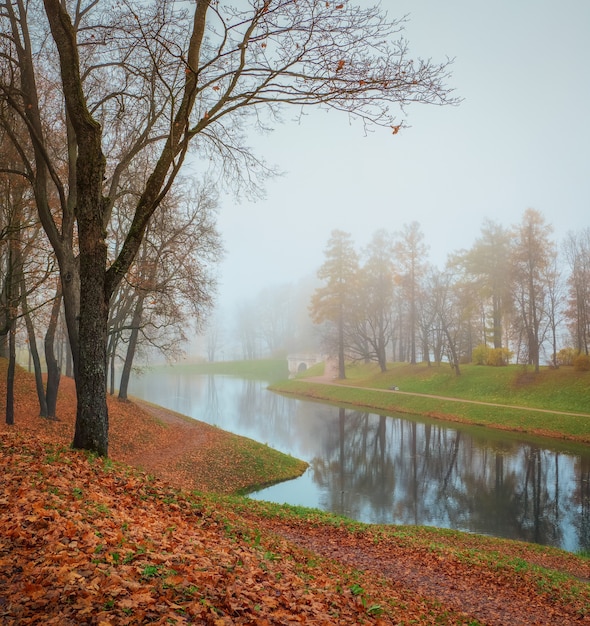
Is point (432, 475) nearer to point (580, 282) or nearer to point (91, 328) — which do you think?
point (91, 328)

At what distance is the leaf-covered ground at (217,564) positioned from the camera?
11.5ft

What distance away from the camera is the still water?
14141mm

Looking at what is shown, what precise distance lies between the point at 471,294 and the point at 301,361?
27584 millimetres

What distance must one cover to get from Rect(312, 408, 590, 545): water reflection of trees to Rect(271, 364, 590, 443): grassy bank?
3.09 m

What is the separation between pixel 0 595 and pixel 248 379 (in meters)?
60.2

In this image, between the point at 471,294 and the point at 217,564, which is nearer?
the point at 217,564

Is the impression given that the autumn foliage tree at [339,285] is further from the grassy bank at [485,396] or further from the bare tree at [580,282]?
the bare tree at [580,282]

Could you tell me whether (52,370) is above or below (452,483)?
above

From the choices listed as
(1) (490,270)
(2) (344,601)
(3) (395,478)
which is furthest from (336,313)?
(2) (344,601)

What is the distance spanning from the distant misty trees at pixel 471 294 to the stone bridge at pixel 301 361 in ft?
42.1

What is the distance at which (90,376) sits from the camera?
7.76 meters

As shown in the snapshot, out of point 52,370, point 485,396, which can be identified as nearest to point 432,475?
point 52,370

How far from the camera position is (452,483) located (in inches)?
704

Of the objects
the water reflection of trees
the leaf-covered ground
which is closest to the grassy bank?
the water reflection of trees
